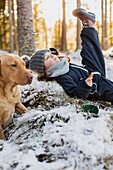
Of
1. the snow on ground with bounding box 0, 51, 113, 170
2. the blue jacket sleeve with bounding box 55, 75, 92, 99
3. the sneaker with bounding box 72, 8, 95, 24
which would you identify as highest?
the sneaker with bounding box 72, 8, 95, 24

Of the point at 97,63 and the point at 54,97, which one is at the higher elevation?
the point at 97,63

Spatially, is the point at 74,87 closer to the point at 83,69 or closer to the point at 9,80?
the point at 83,69

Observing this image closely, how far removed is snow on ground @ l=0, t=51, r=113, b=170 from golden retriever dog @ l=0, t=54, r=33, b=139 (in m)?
0.30

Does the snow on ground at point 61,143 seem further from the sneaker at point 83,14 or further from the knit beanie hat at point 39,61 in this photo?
the sneaker at point 83,14

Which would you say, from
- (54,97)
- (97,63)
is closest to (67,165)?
(54,97)

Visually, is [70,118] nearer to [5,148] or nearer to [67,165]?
[67,165]

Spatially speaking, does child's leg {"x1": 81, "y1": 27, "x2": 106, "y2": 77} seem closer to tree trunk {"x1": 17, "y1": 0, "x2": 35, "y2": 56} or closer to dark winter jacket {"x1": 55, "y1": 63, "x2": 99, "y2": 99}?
dark winter jacket {"x1": 55, "y1": 63, "x2": 99, "y2": 99}

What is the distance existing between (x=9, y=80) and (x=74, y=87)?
1.17m

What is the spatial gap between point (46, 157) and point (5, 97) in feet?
3.55

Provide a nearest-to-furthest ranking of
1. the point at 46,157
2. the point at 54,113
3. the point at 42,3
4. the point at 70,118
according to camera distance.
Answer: the point at 46,157 < the point at 70,118 < the point at 54,113 < the point at 42,3

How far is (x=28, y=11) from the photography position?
5.57m

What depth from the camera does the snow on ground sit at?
5.06ft

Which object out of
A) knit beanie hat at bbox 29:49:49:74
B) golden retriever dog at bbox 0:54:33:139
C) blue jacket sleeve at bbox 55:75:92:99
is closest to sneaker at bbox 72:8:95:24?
knit beanie hat at bbox 29:49:49:74

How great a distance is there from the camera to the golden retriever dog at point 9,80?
7.52ft
